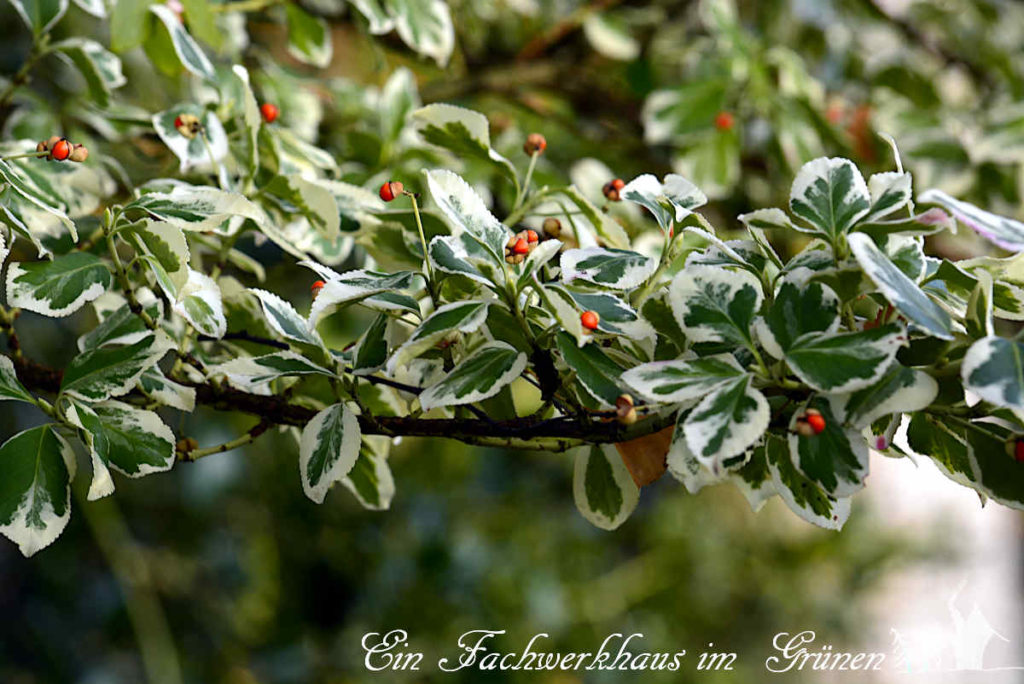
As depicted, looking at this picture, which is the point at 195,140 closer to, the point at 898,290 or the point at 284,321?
the point at 284,321

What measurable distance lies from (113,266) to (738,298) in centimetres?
Result: 27

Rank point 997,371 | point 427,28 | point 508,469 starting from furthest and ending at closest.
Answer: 1. point 508,469
2. point 427,28
3. point 997,371

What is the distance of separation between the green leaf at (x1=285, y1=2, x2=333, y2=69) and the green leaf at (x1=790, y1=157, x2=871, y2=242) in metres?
0.46

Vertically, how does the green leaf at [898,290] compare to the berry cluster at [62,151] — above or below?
above

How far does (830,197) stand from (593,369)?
0.36ft

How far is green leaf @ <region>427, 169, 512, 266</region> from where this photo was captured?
0.36 m

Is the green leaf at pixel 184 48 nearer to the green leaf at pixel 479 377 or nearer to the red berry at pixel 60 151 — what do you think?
the red berry at pixel 60 151

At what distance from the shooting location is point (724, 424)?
31cm

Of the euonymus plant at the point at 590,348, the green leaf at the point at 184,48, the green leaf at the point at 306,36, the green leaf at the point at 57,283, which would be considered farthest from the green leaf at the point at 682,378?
the green leaf at the point at 306,36

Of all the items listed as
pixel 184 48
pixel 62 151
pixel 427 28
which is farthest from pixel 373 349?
pixel 427 28

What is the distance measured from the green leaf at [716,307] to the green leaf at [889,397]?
41mm

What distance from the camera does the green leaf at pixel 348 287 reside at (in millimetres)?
343

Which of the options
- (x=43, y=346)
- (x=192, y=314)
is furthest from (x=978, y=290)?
(x=43, y=346)

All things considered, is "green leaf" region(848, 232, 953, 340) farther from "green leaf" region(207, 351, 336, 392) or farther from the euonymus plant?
"green leaf" region(207, 351, 336, 392)
